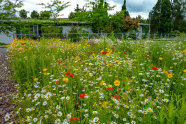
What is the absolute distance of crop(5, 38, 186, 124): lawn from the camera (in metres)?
1.69

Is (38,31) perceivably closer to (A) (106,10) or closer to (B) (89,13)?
(B) (89,13)

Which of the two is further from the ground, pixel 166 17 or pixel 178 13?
pixel 178 13

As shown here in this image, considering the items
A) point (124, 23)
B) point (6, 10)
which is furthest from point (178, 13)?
point (6, 10)

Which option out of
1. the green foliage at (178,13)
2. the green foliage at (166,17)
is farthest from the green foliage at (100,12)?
the green foliage at (178,13)

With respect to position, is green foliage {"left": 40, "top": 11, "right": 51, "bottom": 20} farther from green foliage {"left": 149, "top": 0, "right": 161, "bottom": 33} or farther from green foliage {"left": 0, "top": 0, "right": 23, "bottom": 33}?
green foliage {"left": 149, "top": 0, "right": 161, "bottom": 33}

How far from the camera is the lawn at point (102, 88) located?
1.69m

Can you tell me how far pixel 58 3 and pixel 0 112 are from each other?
19578mm

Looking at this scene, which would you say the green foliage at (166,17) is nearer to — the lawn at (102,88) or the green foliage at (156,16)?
the green foliage at (156,16)

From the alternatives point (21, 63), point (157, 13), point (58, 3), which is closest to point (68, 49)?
point (21, 63)

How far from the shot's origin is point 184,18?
41.6 meters

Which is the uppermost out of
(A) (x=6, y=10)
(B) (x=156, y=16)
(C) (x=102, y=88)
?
(B) (x=156, y=16)

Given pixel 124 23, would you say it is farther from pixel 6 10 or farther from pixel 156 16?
pixel 156 16

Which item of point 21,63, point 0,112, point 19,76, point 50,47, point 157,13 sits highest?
point 157,13

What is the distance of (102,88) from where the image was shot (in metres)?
2.31
